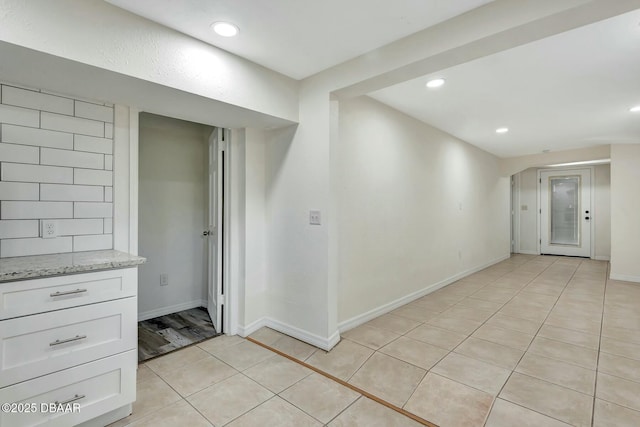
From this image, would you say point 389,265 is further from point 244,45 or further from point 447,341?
point 244,45

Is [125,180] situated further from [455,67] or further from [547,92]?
[547,92]

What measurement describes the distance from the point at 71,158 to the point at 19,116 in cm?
32

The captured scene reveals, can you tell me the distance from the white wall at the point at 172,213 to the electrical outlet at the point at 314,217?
1682 millimetres

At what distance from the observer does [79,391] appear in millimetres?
1560

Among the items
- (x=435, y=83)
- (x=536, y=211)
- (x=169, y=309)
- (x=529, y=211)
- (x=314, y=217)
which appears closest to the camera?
(x=314, y=217)

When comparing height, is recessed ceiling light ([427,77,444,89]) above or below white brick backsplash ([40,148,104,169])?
above

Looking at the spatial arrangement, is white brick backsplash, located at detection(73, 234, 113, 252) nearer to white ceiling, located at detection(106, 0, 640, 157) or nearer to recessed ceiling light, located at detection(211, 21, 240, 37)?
white ceiling, located at detection(106, 0, 640, 157)

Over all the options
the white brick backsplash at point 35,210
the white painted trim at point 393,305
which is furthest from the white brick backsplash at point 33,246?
the white painted trim at point 393,305

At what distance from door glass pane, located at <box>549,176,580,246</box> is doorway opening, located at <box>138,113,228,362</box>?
7751 millimetres

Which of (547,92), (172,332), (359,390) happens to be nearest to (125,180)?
(172,332)

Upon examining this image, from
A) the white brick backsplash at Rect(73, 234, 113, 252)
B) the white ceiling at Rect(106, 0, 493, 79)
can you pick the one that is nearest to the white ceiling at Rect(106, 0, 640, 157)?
the white ceiling at Rect(106, 0, 493, 79)

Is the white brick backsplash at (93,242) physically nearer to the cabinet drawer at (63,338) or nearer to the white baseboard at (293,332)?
the cabinet drawer at (63,338)

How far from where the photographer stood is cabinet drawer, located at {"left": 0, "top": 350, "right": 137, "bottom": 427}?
4.61ft

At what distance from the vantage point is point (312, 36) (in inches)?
78.6
